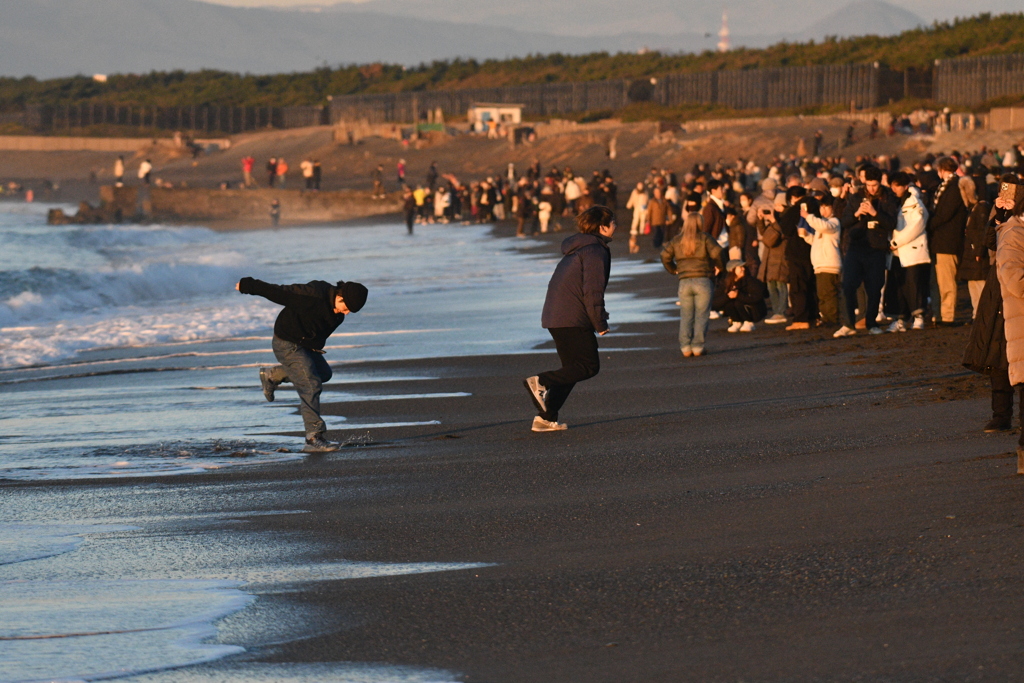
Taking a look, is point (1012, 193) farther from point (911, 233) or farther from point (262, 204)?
point (262, 204)

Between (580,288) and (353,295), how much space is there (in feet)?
5.59

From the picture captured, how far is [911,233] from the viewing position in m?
14.2

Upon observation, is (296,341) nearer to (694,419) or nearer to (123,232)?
(694,419)

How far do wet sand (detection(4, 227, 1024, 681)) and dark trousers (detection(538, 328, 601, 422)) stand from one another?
349 millimetres

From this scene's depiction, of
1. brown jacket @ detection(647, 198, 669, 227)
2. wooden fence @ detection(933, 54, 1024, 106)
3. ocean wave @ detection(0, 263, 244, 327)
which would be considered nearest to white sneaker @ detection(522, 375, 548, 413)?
ocean wave @ detection(0, 263, 244, 327)

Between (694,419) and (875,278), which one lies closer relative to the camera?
(694,419)

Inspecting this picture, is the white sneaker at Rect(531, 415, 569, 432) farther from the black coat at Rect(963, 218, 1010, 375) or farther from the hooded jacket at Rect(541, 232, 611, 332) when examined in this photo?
the black coat at Rect(963, 218, 1010, 375)

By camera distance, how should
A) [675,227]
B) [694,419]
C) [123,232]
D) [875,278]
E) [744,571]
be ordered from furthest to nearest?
1. [123,232]
2. [675,227]
3. [875,278]
4. [694,419]
5. [744,571]

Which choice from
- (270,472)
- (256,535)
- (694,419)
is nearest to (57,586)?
(256,535)

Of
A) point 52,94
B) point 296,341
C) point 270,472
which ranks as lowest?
point 270,472

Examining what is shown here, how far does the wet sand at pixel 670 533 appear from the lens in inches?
193

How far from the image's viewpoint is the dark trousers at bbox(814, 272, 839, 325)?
14.9 meters

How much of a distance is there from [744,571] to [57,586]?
9.96 ft

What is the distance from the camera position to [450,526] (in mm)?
6918
